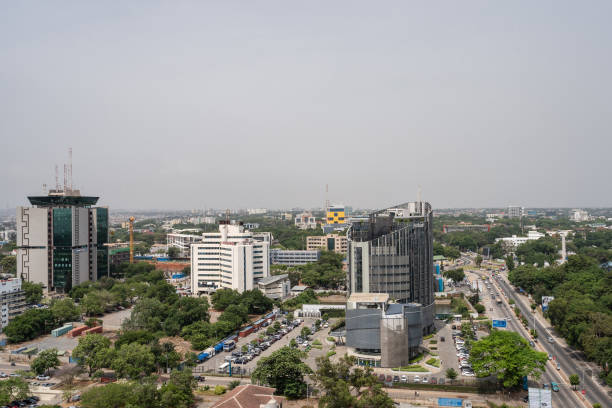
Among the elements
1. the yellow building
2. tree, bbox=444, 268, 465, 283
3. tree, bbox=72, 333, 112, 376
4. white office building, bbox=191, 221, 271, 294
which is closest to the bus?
tree, bbox=72, 333, 112, 376

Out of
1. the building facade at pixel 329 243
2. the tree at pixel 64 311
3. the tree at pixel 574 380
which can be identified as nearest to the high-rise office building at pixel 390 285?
the tree at pixel 574 380

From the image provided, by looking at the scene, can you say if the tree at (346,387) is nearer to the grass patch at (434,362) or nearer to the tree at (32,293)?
the grass patch at (434,362)

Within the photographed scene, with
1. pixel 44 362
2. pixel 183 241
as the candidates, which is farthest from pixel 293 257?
pixel 44 362

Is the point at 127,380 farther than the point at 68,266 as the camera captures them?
No

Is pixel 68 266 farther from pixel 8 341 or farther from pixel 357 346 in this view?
pixel 357 346

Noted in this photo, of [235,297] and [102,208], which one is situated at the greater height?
[102,208]

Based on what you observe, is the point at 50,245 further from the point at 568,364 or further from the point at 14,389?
the point at 568,364

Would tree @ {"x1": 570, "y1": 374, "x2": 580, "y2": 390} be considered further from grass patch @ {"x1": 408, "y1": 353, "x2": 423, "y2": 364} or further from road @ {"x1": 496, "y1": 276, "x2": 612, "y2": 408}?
grass patch @ {"x1": 408, "y1": 353, "x2": 423, "y2": 364}

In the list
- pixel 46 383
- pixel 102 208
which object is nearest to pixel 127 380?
pixel 46 383
